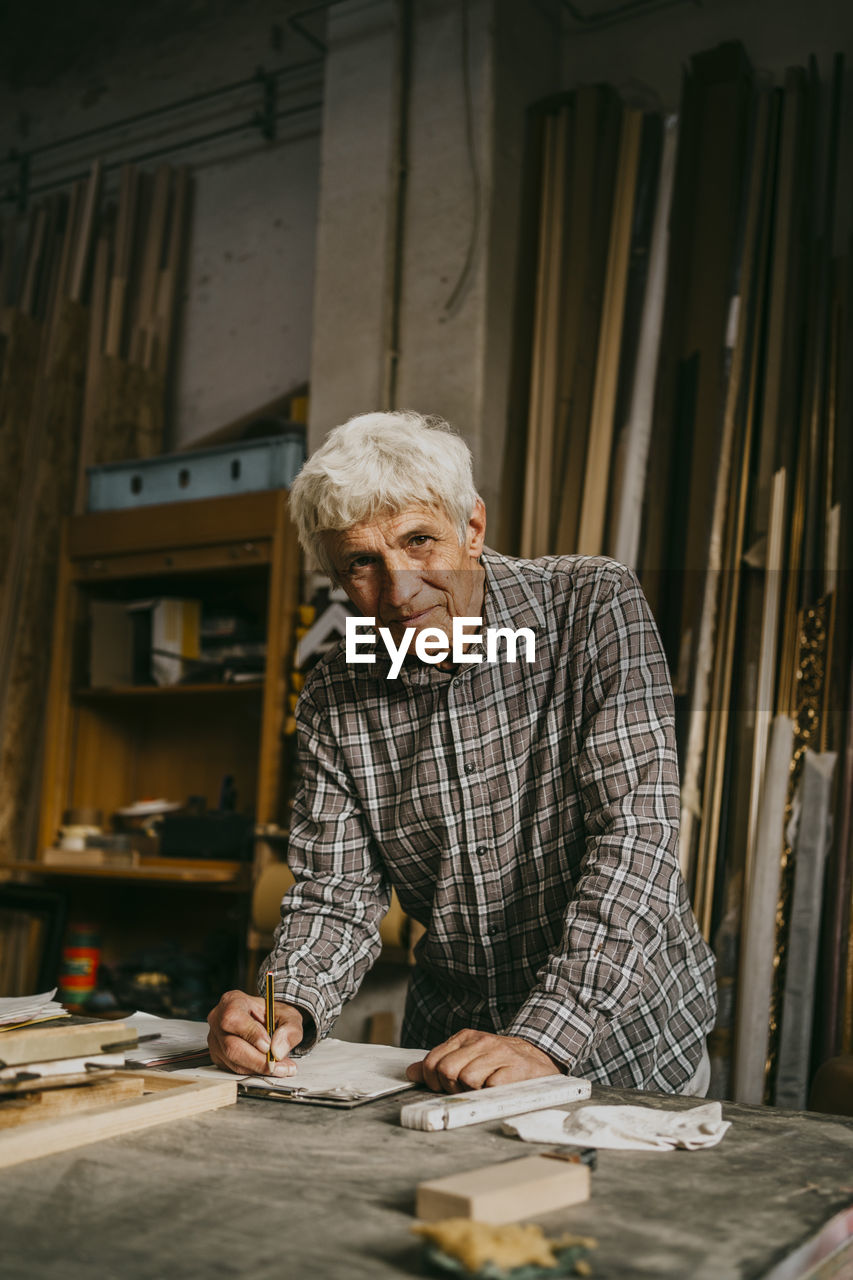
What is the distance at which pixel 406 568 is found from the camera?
5.37 feet

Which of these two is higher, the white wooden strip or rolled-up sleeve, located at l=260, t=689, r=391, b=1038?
rolled-up sleeve, located at l=260, t=689, r=391, b=1038

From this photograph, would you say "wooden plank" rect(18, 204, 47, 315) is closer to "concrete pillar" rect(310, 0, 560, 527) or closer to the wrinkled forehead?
"concrete pillar" rect(310, 0, 560, 527)

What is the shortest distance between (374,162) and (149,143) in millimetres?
1752

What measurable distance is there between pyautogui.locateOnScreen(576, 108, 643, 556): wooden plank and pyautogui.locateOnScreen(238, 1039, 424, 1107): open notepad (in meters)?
1.81

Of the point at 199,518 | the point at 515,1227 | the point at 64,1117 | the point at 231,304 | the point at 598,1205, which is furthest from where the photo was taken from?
the point at 231,304

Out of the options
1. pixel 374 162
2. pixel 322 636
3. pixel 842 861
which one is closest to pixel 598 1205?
pixel 842 861

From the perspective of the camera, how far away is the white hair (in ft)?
5.24

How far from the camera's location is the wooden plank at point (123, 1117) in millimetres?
1006

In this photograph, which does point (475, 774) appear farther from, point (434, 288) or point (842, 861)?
point (434, 288)

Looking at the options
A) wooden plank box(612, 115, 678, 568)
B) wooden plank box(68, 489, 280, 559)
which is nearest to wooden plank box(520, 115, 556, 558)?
wooden plank box(612, 115, 678, 568)

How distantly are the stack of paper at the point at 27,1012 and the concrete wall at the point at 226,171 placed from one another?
120 inches

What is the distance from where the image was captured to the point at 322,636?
3314 millimetres

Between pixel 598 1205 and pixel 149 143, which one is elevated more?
pixel 149 143

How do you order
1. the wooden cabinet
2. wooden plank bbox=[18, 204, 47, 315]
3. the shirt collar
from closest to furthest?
the shirt collar
the wooden cabinet
wooden plank bbox=[18, 204, 47, 315]
